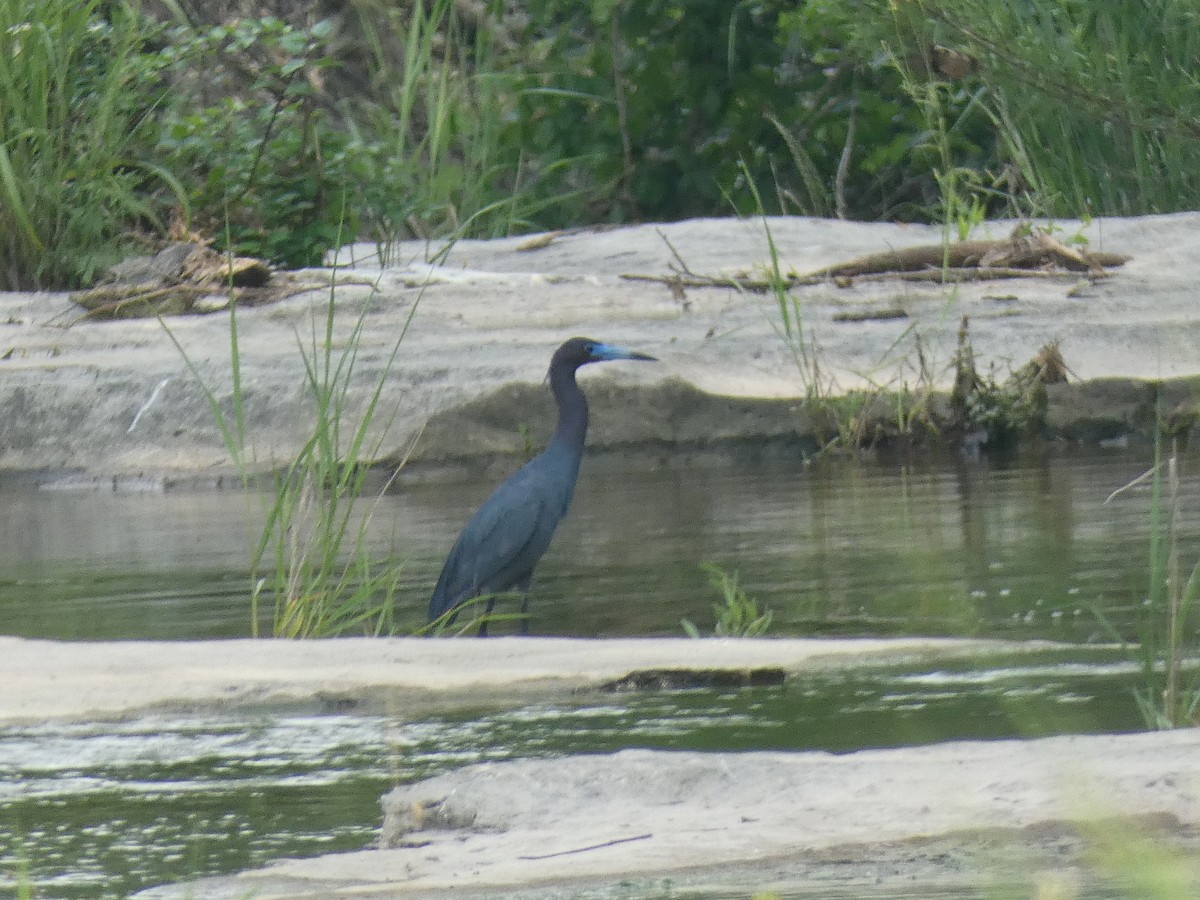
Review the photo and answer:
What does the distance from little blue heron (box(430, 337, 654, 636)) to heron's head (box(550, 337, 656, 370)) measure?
0.38 m

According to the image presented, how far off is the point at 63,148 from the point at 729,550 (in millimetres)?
4800

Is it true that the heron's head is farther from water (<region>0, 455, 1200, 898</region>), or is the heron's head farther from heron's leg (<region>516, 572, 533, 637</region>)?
heron's leg (<region>516, 572, 533, 637</region>)

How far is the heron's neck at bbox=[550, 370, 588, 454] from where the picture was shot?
5895 millimetres

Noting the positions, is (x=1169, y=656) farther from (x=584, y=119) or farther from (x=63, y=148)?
(x=584, y=119)

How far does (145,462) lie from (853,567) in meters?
3.47

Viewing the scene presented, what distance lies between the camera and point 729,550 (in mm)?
5684

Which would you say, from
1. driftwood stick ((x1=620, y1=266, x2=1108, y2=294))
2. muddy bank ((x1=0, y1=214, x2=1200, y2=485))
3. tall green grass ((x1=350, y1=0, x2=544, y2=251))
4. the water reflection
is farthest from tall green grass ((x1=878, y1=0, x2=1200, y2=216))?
tall green grass ((x1=350, y1=0, x2=544, y2=251))

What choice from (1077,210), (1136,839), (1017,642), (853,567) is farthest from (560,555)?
(1077,210)

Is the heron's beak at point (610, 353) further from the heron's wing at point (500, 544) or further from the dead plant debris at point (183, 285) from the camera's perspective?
the dead plant debris at point (183, 285)

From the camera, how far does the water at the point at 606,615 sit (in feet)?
10.4

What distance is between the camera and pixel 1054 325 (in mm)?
7906

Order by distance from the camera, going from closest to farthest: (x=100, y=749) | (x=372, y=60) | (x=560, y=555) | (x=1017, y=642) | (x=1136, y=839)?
(x=1136, y=839) → (x=100, y=749) → (x=1017, y=642) → (x=560, y=555) → (x=372, y=60)

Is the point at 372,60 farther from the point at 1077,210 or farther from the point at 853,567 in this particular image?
the point at 853,567

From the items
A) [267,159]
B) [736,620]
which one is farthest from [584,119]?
[736,620]
